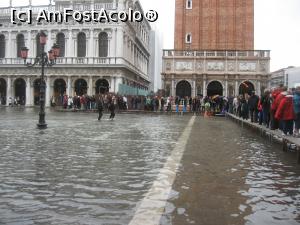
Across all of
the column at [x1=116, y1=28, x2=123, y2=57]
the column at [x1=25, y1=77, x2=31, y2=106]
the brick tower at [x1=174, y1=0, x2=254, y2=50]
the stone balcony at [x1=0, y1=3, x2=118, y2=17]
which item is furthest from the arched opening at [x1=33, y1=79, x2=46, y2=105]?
the brick tower at [x1=174, y1=0, x2=254, y2=50]

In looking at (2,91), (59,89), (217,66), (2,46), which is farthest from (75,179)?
(2,91)

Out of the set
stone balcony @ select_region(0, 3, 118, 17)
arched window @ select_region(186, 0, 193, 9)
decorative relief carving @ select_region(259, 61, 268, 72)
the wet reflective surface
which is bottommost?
the wet reflective surface

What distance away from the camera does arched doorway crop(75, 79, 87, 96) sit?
54531 millimetres

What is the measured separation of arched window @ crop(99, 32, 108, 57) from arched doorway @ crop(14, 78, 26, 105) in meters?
10.5

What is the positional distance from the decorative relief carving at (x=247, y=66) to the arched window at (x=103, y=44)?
15830 millimetres

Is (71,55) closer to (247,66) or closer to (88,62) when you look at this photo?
(88,62)

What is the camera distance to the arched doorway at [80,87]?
54.5 m

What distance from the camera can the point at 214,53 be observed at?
2194 inches

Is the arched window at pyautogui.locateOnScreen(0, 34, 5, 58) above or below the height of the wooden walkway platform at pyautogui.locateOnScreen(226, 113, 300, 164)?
above

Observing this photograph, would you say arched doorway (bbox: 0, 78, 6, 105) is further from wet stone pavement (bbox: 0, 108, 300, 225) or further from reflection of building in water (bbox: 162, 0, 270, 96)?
wet stone pavement (bbox: 0, 108, 300, 225)

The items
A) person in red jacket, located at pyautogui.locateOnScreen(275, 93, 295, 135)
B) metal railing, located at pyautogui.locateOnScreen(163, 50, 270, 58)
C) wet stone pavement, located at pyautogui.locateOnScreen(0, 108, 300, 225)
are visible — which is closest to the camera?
wet stone pavement, located at pyautogui.locateOnScreen(0, 108, 300, 225)

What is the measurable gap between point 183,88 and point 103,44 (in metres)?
11.0

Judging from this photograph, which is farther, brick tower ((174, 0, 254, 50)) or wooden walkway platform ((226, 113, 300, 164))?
brick tower ((174, 0, 254, 50))

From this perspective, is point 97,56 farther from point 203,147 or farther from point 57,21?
point 203,147
